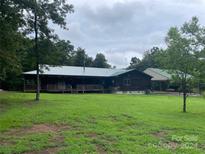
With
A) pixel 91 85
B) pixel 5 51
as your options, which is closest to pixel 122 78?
pixel 91 85

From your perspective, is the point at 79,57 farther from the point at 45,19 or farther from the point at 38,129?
the point at 38,129

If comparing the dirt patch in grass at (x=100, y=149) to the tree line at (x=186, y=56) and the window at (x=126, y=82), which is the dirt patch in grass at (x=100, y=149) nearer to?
the tree line at (x=186, y=56)

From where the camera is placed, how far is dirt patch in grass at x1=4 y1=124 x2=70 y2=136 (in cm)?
946

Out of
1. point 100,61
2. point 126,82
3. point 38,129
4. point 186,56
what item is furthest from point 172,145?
point 100,61

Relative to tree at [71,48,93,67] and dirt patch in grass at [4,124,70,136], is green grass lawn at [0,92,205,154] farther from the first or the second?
tree at [71,48,93,67]

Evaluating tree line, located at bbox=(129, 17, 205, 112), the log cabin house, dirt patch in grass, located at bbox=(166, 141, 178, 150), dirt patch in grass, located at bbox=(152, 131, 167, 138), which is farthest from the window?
dirt patch in grass, located at bbox=(166, 141, 178, 150)

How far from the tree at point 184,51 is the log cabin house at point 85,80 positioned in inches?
810

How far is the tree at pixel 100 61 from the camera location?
74.6 m

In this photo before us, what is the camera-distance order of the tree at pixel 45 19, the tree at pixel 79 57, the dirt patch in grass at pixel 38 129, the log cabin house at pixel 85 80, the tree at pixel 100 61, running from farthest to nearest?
the tree at pixel 100 61 → the tree at pixel 79 57 → the log cabin house at pixel 85 80 → the tree at pixel 45 19 → the dirt patch in grass at pixel 38 129

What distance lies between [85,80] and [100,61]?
3115 cm

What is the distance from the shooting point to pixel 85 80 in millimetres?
44406

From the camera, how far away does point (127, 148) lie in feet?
24.8

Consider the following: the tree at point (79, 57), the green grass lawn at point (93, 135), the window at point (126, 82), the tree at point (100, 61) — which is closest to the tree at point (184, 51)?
the green grass lawn at point (93, 135)

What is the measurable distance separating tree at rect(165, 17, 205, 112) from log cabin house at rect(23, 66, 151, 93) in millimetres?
20567
